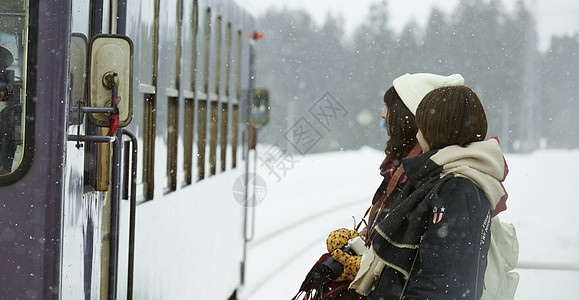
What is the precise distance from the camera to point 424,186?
8.38 feet

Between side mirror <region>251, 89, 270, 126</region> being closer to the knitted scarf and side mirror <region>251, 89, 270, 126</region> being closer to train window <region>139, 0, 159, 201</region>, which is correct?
train window <region>139, 0, 159, 201</region>

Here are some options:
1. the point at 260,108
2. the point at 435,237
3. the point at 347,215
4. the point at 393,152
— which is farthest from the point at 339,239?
the point at 347,215

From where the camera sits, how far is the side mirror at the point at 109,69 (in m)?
2.34

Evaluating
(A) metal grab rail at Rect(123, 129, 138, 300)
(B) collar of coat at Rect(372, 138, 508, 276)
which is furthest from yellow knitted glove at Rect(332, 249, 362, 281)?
(A) metal grab rail at Rect(123, 129, 138, 300)

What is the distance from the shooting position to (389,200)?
299cm

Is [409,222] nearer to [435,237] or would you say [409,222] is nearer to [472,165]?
[435,237]

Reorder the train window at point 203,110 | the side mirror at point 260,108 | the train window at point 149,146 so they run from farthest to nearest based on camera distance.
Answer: the side mirror at point 260,108 → the train window at point 203,110 → the train window at point 149,146

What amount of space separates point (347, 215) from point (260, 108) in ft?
34.0

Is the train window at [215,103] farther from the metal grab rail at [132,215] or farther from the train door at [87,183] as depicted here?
the train door at [87,183]

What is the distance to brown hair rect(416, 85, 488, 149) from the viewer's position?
8.48 feet

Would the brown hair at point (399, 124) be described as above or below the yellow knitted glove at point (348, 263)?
above

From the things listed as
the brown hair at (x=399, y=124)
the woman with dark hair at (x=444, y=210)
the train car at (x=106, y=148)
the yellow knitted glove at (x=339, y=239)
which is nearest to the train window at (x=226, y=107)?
Result: the train car at (x=106, y=148)

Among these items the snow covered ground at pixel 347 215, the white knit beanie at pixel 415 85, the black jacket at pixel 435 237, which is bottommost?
the snow covered ground at pixel 347 215

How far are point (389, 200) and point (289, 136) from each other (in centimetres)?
4396
